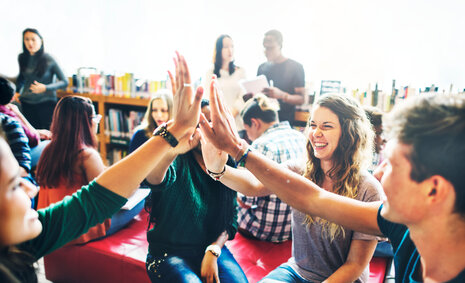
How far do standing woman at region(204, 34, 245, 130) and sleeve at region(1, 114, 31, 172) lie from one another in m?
1.73

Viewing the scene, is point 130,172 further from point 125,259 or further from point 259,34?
point 259,34

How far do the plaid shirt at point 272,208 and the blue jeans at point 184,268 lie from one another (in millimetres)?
522

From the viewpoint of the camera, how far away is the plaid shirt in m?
2.11

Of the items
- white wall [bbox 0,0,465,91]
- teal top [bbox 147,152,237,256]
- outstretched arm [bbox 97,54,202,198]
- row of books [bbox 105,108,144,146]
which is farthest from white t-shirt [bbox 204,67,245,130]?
outstretched arm [bbox 97,54,202,198]

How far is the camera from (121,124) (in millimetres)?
4504

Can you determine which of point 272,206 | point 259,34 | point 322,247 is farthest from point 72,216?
point 259,34

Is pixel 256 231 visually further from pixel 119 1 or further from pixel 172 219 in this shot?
pixel 119 1

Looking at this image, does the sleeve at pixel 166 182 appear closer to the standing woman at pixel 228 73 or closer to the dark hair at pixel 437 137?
the dark hair at pixel 437 137

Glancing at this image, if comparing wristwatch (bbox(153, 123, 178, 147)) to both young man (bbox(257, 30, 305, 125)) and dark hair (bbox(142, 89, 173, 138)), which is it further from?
young man (bbox(257, 30, 305, 125))

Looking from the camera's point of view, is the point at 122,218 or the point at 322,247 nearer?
the point at 322,247

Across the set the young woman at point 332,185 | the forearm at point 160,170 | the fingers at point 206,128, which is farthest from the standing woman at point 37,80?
the fingers at point 206,128

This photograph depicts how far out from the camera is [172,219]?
159 centimetres

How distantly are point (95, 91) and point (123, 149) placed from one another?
0.90m

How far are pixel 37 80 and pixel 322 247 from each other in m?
3.78
